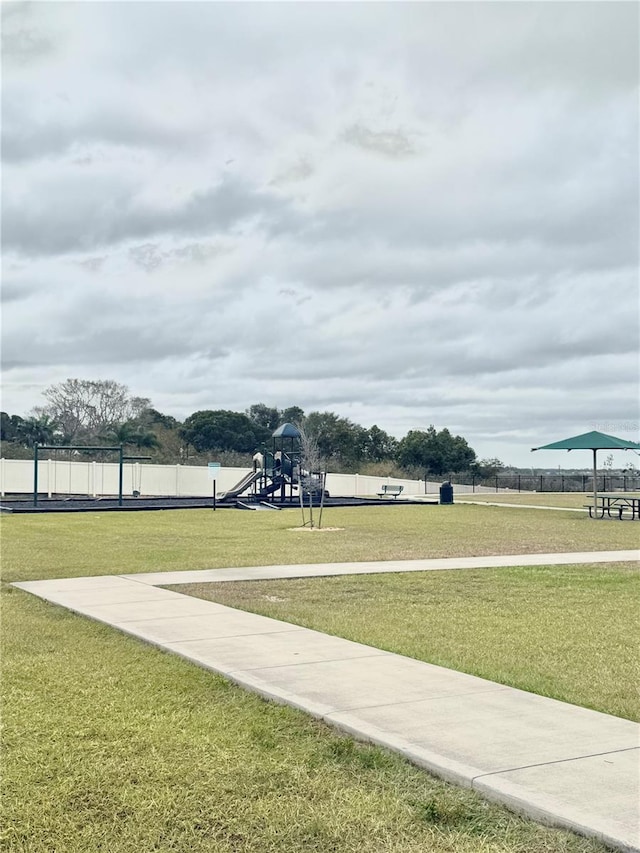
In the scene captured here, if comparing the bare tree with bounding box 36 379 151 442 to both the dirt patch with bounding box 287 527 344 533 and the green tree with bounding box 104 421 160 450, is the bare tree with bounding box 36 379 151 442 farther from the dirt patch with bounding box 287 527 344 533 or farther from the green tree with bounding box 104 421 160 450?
the dirt patch with bounding box 287 527 344 533

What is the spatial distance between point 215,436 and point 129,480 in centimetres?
2971

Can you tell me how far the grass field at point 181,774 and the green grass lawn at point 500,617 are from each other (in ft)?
6.69

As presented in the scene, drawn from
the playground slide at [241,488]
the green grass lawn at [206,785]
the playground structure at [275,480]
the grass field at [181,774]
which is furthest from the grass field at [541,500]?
the green grass lawn at [206,785]

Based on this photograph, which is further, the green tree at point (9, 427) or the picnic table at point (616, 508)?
the green tree at point (9, 427)

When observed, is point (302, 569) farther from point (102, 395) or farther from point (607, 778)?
point (102, 395)

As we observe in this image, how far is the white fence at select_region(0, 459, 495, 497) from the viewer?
4953 centimetres

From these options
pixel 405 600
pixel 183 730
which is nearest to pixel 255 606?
pixel 405 600

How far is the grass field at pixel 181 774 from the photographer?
164 inches

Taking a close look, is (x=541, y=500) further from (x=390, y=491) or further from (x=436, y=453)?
(x=436, y=453)

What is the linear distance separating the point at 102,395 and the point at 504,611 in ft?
220

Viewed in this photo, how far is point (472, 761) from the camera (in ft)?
16.4

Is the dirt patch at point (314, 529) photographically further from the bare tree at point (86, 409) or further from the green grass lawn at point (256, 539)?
the bare tree at point (86, 409)

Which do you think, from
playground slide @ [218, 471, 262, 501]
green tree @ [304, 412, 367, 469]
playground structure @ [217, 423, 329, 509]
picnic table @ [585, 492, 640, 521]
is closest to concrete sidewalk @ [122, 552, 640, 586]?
picnic table @ [585, 492, 640, 521]

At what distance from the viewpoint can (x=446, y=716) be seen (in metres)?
5.90
